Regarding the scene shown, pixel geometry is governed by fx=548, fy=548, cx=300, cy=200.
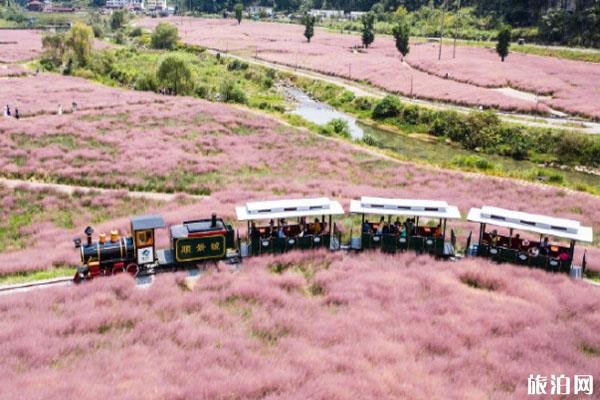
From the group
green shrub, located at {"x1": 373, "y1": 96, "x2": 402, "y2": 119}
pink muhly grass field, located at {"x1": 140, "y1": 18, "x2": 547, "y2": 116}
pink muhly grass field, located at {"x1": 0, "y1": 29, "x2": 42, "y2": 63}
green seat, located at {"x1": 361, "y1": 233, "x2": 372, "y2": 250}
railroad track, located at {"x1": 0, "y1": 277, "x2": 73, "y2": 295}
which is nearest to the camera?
railroad track, located at {"x1": 0, "y1": 277, "x2": 73, "y2": 295}

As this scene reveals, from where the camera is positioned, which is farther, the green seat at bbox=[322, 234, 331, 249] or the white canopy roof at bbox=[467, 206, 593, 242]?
the green seat at bbox=[322, 234, 331, 249]

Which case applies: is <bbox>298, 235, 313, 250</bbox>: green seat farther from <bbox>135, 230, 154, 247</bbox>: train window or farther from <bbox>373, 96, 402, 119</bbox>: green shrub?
<bbox>373, 96, 402, 119</bbox>: green shrub

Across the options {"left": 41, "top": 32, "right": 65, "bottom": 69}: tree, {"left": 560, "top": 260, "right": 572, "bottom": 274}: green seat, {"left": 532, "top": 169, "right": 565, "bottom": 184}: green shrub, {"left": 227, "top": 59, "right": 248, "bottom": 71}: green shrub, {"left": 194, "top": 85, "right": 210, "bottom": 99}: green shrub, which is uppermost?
{"left": 41, "top": 32, "right": 65, "bottom": 69}: tree

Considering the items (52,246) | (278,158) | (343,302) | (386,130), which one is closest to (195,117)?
(278,158)

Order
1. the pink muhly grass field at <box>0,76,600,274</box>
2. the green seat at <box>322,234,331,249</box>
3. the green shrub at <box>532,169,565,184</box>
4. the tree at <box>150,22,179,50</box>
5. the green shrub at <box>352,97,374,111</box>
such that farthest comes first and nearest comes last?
1. the tree at <box>150,22,179,50</box>
2. the green shrub at <box>352,97,374,111</box>
3. the green shrub at <box>532,169,565,184</box>
4. the pink muhly grass field at <box>0,76,600,274</box>
5. the green seat at <box>322,234,331,249</box>

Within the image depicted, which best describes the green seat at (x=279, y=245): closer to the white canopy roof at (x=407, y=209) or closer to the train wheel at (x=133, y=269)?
the white canopy roof at (x=407, y=209)

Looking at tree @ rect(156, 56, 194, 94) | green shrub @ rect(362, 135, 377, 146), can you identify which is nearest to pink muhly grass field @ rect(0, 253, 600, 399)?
green shrub @ rect(362, 135, 377, 146)
